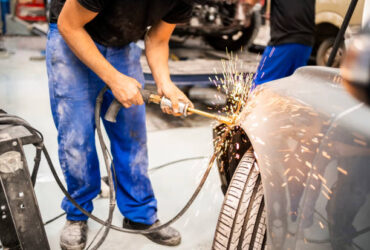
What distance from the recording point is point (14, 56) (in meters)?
7.71

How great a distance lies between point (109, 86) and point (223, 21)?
5.32 m

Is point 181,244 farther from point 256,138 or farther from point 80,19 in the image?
point 80,19

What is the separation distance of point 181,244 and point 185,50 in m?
5.49

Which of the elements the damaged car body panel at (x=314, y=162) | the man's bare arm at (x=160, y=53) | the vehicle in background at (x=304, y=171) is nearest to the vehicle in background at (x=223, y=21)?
the man's bare arm at (x=160, y=53)

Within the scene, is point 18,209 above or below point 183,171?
above

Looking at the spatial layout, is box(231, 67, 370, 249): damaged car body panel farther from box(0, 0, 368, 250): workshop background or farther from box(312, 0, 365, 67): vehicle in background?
box(312, 0, 365, 67): vehicle in background

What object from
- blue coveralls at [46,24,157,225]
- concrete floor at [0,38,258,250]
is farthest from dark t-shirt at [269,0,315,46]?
blue coveralls at [46,24,157,225]

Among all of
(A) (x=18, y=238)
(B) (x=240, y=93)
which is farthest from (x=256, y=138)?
(A) (x=18, y=238)

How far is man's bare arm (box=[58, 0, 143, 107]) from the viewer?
167cm

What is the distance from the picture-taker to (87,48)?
1738 millimetres

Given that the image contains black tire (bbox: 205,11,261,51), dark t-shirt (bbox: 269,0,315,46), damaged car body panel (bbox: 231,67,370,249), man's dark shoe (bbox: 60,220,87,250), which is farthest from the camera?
black tire (bbox: 205,11,261,51)

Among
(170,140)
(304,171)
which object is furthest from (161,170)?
(304,171)

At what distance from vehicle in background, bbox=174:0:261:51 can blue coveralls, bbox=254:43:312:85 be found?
306 cm

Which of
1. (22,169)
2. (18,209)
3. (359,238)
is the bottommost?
(18,209)
